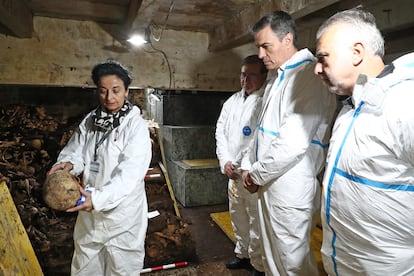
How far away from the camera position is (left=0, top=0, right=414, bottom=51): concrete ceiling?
203 cm

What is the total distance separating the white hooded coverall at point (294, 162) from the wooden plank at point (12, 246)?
4.06 ft

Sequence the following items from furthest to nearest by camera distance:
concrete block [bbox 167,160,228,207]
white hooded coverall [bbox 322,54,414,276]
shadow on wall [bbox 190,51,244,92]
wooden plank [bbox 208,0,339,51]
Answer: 1. concrete block [bbox 167,160,228,207]
2. shadow on wall [bbox 190,51,244,92]
3. wooden plank [bbox 208,0,339,51]
4. white hooded coverall [bbox 322,54,414,276]

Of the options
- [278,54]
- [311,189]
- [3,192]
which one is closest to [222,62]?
[278,54]

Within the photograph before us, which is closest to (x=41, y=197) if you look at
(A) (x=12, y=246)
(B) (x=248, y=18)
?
(A) (x=12, y=246)

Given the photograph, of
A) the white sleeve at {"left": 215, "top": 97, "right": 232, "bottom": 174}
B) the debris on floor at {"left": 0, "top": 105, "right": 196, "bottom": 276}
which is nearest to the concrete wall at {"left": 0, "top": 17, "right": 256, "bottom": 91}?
the debris on floor at {"left": 0, "top": 105, "right": 196, "bottom": 276}

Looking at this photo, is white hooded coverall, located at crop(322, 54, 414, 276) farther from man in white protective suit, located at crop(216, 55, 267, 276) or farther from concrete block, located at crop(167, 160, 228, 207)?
concrete block, located at crop(167, 160, 228, 207)

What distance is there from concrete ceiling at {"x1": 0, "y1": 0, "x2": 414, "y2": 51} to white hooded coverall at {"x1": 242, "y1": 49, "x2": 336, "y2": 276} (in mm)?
604

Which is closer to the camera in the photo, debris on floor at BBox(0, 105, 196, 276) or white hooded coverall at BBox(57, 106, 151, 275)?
white hooded coverall at BBox(57, 106, 151, 275)

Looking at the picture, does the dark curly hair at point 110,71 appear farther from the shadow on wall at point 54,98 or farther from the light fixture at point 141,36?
the shadow on wall at point 54,98

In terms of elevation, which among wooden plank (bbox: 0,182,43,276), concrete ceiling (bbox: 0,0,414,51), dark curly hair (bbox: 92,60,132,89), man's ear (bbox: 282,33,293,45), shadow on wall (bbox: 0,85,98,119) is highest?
concrete ceiling (bbox: 0,0,414,51)

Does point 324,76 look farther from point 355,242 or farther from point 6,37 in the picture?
point 6,37

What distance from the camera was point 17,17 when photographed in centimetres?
208

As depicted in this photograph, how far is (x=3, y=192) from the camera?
5.07 feet

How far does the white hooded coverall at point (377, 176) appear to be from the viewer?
0.83 metres
